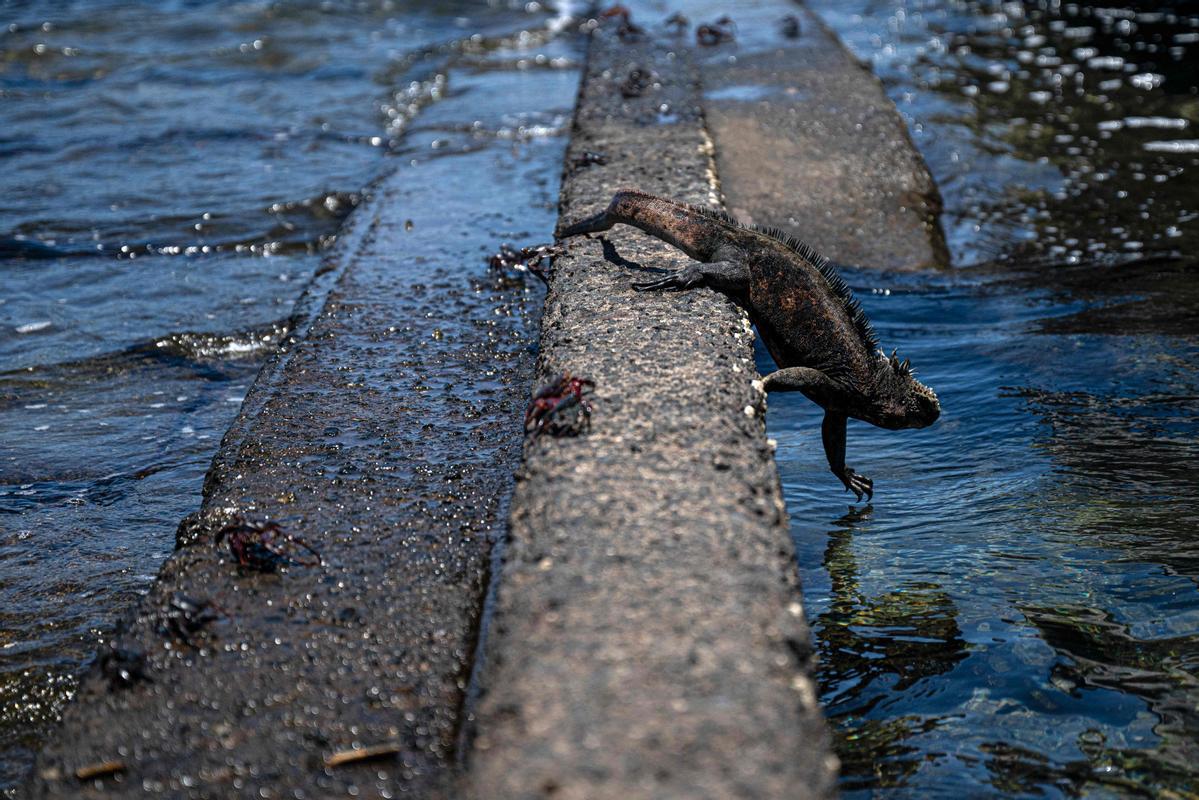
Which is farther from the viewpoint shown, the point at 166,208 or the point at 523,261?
the point at 166,208

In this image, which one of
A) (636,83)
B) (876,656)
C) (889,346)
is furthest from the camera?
(636,83)

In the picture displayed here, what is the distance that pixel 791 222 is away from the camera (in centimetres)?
722

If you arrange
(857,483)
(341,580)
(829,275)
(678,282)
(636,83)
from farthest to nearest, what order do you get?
1. (636,83)
2. (829,275)
3. (857,483)
4. (678,282)
5. (341,580)

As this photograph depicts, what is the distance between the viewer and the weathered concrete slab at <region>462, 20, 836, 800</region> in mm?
2369

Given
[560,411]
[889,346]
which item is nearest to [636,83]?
[889,346]

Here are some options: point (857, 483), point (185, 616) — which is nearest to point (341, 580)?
point (185, 616)

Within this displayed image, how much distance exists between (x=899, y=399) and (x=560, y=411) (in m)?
1.87

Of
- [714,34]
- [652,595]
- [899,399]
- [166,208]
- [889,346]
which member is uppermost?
[652,595]

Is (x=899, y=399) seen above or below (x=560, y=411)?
below

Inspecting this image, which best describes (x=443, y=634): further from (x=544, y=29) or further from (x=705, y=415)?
(x=544, y=29)

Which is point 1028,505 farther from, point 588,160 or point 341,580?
point 588,160

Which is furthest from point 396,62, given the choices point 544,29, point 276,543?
point 276,543

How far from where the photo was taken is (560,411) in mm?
3568

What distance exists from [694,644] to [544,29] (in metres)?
11.1
